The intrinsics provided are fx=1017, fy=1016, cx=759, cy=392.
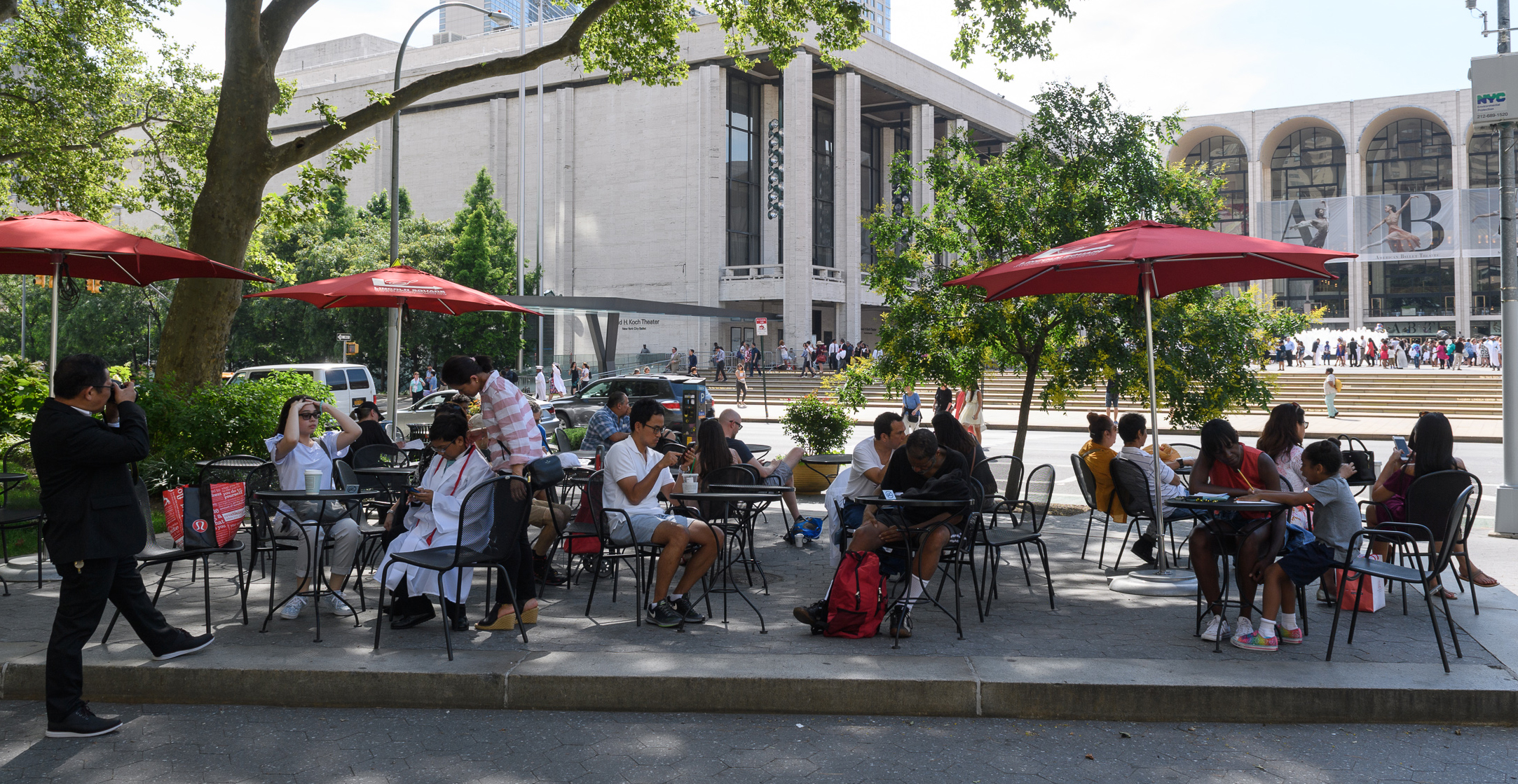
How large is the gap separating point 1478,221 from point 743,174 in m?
47.6

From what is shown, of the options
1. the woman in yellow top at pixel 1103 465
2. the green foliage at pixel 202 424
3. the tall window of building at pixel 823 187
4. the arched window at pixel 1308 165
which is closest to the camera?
the woman in yellow top at pixel 1103 465

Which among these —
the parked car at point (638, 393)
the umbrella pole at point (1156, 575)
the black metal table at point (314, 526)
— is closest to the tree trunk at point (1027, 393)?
the umbrella pole at point (1156, 575)

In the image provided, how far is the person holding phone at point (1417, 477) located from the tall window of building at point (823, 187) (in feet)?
160

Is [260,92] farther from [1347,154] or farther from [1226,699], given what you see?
[1347,154]

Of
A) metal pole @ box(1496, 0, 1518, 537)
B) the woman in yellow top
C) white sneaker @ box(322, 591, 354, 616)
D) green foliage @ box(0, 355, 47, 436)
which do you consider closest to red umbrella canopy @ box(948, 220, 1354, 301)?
the woman in yellow top

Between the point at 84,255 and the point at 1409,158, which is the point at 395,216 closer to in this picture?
the point at 84,255

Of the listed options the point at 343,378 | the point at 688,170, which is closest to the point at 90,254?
the point at 343,378

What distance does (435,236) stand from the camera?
4412 cm

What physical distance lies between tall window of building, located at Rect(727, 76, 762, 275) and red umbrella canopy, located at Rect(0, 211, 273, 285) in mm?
41680

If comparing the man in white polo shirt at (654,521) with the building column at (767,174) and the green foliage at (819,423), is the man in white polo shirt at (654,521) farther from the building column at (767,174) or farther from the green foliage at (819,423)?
the building column at (767,174)

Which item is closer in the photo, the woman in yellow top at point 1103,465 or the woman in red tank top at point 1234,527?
the woman in red tank top at point 1234,527

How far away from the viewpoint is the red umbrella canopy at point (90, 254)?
7.08 m

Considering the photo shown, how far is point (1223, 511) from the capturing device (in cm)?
601

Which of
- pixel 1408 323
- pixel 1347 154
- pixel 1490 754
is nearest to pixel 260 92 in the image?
pixel 1490 754
